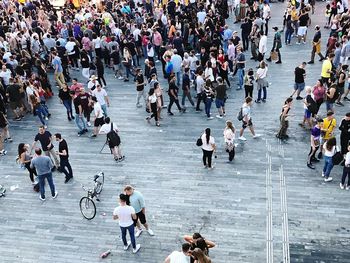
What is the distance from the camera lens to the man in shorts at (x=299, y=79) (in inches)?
554

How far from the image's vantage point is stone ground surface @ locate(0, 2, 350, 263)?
941cm

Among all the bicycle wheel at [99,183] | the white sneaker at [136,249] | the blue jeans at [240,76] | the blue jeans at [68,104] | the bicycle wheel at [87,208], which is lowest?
the white sneaker at [136,249]

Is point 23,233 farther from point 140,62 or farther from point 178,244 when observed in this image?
point 140,62

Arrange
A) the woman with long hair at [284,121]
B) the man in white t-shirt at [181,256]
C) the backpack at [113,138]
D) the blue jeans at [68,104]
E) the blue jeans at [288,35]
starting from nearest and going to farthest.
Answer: the man in white t-shirt at [181,256]
the backpack at [113,138]
the woman with long hair at [284,121]
the blue jeans at [68,104]
the blue jeans at [288,35]

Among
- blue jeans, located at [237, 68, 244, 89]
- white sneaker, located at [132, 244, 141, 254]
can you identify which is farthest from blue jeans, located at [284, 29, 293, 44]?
white sneaker, located at [132, 244, 141, 254]

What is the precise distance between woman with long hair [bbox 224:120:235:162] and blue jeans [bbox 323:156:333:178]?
2404 mm

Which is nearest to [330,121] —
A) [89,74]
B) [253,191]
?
[253,191]

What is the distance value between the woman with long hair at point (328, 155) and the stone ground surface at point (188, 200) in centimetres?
25

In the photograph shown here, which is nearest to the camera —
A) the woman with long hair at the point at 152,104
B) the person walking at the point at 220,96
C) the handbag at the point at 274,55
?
the woman with long hair at the point at 152,104

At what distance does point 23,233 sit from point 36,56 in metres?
8.77

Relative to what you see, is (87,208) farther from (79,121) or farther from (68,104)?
(68,104)

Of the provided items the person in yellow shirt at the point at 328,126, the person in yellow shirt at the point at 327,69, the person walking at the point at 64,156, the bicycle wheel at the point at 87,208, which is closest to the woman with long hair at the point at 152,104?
the person walking at the point at 64,156

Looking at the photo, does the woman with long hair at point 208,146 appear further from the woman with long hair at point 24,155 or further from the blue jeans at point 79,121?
the woman with long hair at point 24,155

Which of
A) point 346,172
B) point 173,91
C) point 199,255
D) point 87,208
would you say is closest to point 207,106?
point 173,91
